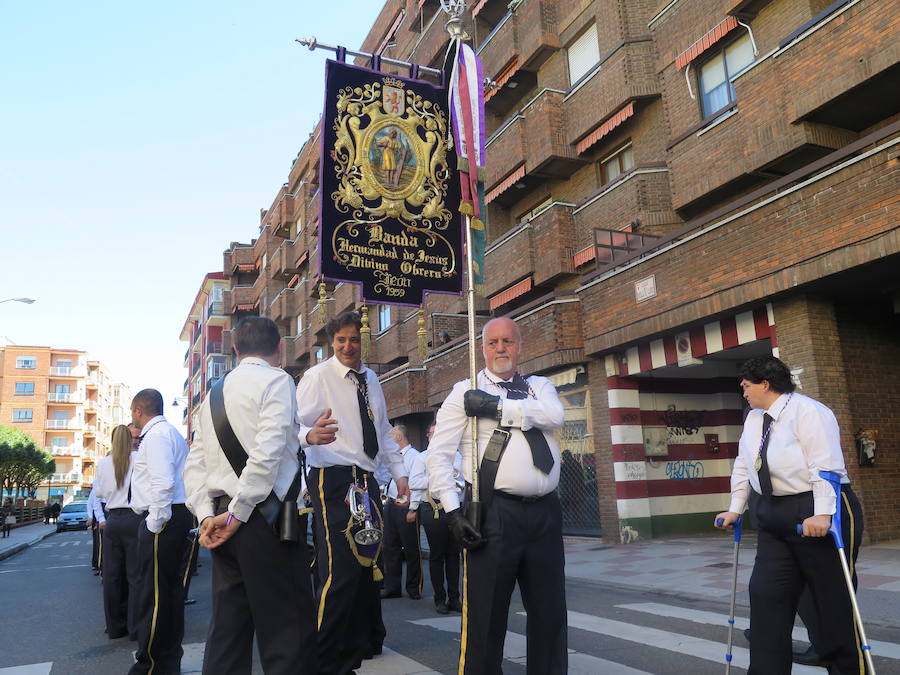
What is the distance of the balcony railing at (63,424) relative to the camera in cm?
9356

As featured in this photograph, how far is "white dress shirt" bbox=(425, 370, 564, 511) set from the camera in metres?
3.67

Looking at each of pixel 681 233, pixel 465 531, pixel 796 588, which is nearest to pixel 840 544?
pixel 796 588

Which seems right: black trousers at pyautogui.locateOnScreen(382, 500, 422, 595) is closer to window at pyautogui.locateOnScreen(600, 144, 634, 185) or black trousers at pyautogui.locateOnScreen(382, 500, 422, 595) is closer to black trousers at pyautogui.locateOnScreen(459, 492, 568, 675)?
black trousers at pyautogui.locateOnScreen(459, 492, 568, 675)

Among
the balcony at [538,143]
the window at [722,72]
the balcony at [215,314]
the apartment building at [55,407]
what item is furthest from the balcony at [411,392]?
the apartment building at [55,407]

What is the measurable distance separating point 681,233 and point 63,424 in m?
98.4

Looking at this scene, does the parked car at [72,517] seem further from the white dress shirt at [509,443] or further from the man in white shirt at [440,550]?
the white dress shirt at [509,443]

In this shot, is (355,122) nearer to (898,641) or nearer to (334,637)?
(334,637)

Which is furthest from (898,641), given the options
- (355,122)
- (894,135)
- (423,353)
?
(355,122)

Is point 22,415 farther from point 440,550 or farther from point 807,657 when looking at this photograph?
point 807,657

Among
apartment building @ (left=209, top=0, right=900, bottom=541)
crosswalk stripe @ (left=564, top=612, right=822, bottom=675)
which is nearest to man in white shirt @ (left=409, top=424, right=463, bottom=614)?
crosswalk stripe @ (left=564, top=612, right=822, bottom=675)

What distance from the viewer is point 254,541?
11.1 ft

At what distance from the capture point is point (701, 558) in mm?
10828

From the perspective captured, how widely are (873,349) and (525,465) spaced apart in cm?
976

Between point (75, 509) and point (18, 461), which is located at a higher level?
point (18, 461)
